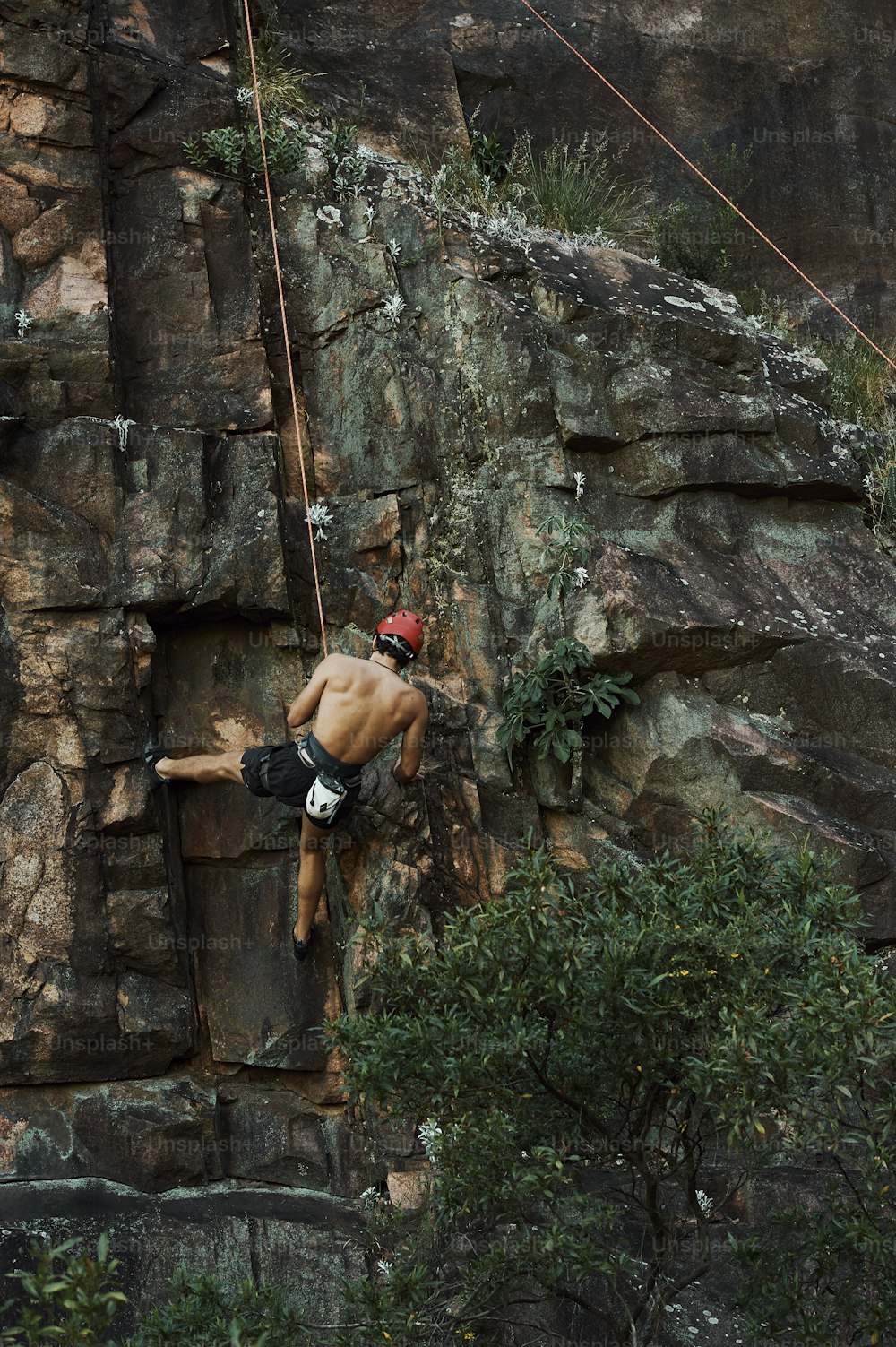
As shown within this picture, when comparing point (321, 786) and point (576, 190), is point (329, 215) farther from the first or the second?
point (321, 786)

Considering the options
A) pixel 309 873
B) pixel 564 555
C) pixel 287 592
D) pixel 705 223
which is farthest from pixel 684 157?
pixel 309 873

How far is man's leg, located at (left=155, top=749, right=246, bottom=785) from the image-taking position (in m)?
8.42

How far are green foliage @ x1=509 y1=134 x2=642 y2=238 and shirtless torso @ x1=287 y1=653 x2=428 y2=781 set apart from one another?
170 inches

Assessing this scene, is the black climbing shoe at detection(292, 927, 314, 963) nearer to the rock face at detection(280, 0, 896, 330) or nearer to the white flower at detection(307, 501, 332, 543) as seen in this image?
the white flower at detection(307, 501, 332, 543)

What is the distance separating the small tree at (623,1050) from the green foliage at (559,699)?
2291mm

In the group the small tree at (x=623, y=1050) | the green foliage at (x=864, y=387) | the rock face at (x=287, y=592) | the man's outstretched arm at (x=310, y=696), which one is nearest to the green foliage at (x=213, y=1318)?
the small tree at (x=623, y=1050)

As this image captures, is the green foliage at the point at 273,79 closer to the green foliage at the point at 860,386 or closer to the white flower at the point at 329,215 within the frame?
the white flower at the point at 329,215

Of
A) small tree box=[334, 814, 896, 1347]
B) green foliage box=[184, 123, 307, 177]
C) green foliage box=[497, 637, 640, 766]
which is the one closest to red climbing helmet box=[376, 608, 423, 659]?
green foliage box=[497, 637, 640, 766]

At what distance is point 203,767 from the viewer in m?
8.44

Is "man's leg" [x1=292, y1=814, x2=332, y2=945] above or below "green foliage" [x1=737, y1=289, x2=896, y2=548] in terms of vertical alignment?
below

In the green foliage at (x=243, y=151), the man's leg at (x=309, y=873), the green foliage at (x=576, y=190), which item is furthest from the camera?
the green foliage at (x=576, y=190)

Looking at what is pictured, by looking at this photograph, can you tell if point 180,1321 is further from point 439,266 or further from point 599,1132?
point 439,266

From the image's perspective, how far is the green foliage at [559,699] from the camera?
8.66m

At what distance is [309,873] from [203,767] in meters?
0.87
